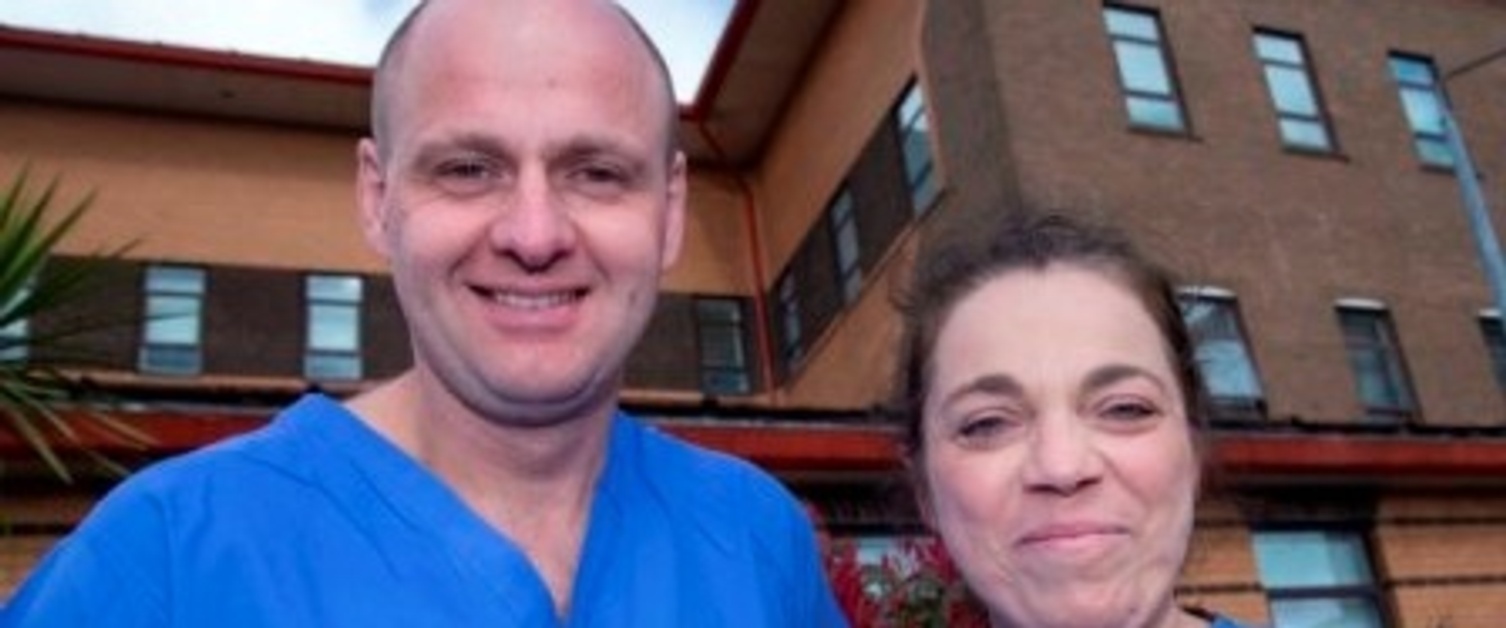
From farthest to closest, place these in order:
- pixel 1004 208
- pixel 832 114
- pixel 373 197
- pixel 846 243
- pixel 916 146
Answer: pixel 832 114
pixel 846 243
pixel 916 146
pixel 1004 208
pixel 373 197

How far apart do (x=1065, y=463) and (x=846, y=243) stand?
714 inches

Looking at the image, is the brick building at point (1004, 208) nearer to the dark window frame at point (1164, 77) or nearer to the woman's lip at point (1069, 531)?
the dark window frame at point (1164, 77)

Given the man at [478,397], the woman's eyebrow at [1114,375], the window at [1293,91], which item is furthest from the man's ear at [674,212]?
the window at [1293,91]

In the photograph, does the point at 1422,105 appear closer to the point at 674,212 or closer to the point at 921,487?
the point at 921,487

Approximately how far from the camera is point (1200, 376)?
278cm

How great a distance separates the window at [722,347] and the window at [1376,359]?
357 inches

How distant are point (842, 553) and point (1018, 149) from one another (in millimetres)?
10734

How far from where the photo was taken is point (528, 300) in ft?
7.07

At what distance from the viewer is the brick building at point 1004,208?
1386 cm

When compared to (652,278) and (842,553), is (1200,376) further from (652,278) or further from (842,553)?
(842,553)

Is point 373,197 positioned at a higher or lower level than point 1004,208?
lower

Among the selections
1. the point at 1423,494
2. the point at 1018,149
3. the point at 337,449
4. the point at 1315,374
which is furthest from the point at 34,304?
the point at 1315,374

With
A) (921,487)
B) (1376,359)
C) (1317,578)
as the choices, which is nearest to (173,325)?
(1317,578)

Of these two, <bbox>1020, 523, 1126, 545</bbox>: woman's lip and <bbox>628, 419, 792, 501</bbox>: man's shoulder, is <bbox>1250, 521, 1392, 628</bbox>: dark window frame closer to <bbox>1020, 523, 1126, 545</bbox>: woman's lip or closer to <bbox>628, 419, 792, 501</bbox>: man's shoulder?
<bbox>628, 419, 792, 501</bbox>: man's shoulder
